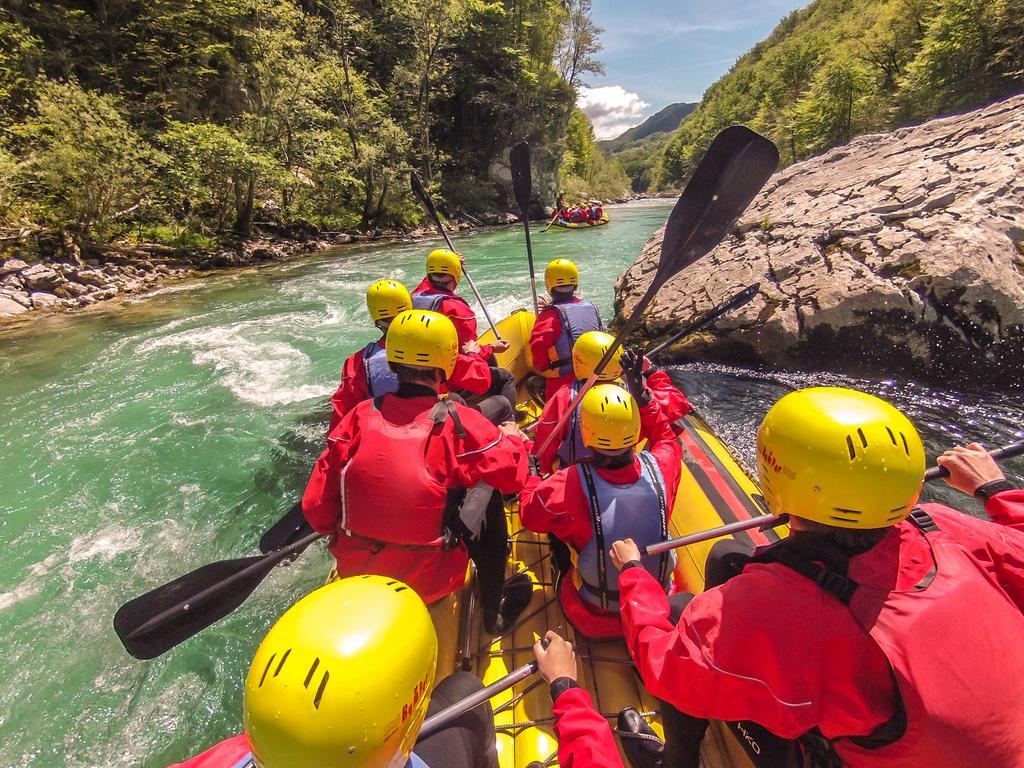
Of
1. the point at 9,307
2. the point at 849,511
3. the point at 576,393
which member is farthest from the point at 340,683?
the point at 9,307

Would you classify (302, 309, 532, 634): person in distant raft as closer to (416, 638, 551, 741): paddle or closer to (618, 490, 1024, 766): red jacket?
(416, 638, 551, 741): paddle

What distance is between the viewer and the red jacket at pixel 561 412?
2.99 metres

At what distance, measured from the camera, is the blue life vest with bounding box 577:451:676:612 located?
1909 millimetres

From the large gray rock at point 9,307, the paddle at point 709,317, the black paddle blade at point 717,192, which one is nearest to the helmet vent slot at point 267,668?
the black paddle blade at point 717,192

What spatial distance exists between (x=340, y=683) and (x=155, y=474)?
189 inches

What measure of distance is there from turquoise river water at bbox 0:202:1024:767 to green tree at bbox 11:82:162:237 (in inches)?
109

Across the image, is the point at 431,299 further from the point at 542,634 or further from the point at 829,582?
the point at 829,582

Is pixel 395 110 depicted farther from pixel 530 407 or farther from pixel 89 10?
pixel 530 407

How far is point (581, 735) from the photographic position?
47.1 inches

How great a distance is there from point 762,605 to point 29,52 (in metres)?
18.8

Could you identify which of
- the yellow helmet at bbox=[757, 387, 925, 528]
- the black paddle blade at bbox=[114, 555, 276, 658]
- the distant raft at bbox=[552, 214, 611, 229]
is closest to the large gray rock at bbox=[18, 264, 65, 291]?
the black paddle blade at bbox=[114, 555, 276, 658]

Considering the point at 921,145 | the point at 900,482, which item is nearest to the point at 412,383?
the point at 900,482

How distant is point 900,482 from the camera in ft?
3.62

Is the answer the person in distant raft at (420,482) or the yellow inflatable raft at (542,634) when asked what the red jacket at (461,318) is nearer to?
the yellow inflatable raft at (542,634)
